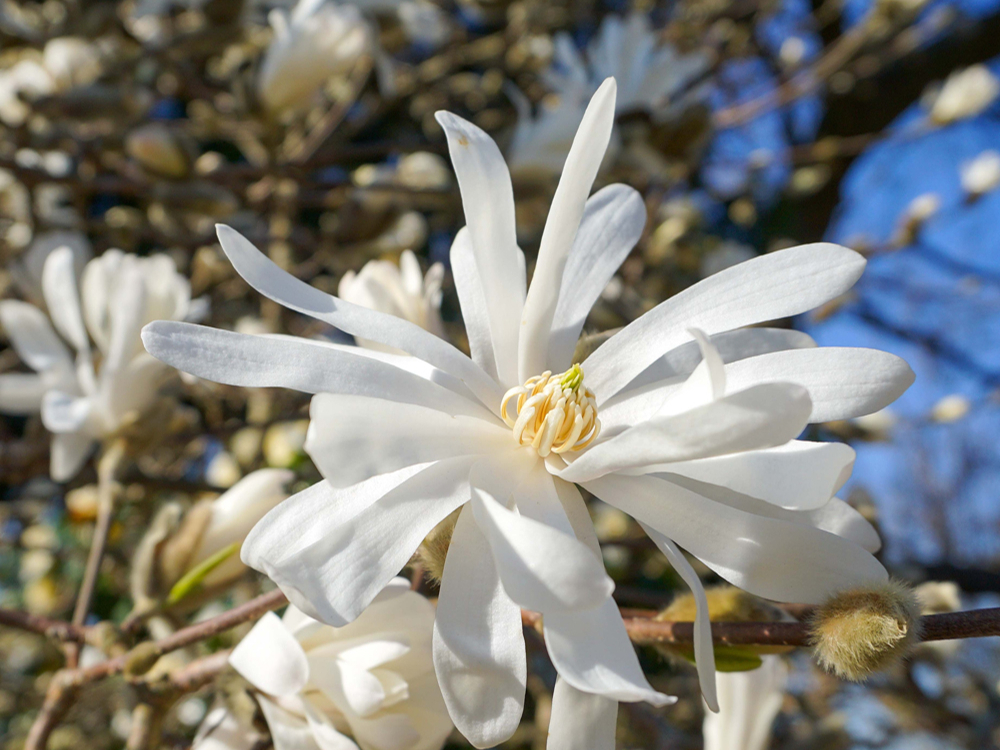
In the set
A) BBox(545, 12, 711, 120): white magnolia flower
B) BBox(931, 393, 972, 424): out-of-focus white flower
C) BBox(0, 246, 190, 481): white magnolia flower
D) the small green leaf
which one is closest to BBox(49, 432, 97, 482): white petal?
BBox(0, 246, 190, 481): white magnolia flower

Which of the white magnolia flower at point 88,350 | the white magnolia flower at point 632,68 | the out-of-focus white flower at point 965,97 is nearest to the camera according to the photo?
the white magnolia flower at point 88,350

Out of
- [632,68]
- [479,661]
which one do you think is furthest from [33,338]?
[632,68]

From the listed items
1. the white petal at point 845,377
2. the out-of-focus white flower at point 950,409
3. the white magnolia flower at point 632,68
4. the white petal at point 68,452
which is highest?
the white petal at point 845,377

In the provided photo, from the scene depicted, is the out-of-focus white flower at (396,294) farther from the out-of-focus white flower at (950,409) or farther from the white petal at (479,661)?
the out-of-focus white flower at (950,409)

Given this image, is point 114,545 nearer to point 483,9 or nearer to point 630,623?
point 630,623

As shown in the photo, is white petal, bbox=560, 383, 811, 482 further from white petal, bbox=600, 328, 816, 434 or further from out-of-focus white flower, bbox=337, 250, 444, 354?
out-of-focus white flower, bbox=337, 250, 444, 354

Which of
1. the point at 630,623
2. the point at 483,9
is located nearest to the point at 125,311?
the point at 630,623

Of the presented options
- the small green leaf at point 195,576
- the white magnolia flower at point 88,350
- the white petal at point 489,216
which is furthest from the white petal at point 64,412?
the white petal at point 489,216

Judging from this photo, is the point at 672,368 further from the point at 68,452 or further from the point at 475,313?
the point at 68,452
